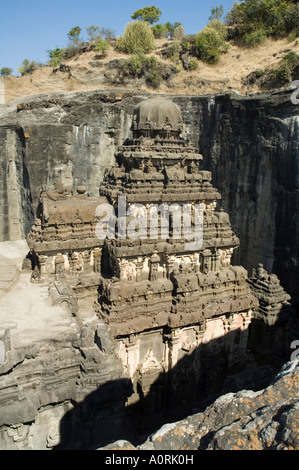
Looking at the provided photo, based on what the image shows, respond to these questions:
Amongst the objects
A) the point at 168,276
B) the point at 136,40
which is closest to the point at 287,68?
the point at 136,40

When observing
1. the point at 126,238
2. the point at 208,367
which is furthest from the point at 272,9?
the point at 208,367

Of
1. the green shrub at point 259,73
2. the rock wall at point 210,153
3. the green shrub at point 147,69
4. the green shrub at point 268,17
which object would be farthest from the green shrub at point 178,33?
the rock wall at point 210,153

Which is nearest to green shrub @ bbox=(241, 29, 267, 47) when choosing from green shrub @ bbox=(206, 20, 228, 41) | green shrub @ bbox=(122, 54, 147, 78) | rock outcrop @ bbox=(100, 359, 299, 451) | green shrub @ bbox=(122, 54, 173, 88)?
green shrub @ bbox=(206, 20, 228, 41)

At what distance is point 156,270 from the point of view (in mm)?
13883

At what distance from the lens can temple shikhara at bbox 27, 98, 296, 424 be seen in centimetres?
1274

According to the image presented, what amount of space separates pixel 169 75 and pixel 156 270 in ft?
70.2

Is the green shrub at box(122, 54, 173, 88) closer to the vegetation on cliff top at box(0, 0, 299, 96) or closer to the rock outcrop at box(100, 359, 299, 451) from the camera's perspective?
the vegetation on cliff top at box(0, 0, 299, 96)

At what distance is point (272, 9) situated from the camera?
28953 mm

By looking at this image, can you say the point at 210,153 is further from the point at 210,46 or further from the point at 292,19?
the point at 292,19

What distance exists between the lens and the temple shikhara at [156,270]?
41.8 ft

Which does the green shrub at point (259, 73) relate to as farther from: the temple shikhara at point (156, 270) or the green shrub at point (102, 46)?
the green shrub at point (102, 46)

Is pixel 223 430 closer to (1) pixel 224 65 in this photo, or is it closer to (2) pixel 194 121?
(2) pixel 194 121

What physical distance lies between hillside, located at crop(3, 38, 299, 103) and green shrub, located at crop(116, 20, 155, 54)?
67 cm

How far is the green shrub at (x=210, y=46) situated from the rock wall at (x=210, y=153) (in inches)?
316
